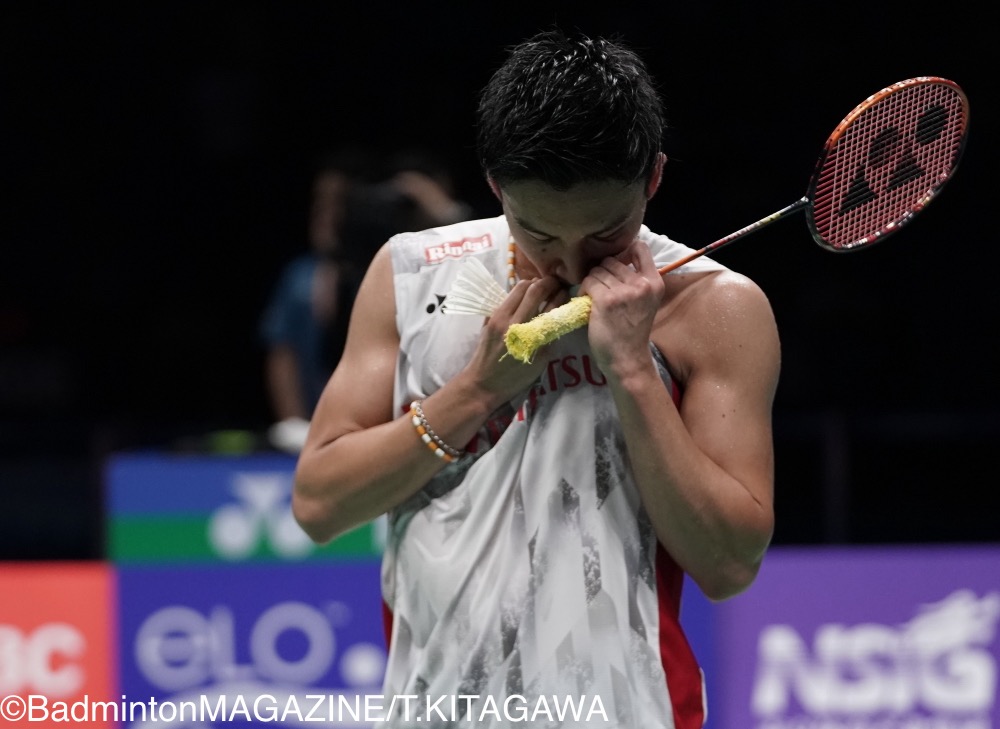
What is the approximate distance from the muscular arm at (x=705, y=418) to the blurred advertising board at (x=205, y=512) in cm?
249

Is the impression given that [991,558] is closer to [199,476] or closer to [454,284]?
[199,476]

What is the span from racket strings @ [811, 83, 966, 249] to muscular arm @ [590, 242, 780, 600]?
0.80 ft

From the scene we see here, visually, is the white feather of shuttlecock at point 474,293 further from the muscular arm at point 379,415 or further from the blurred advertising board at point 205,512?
the blurred advertising board at point 205,512

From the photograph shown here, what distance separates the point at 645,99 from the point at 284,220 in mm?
6573

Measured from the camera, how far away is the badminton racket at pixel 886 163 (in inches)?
77.5

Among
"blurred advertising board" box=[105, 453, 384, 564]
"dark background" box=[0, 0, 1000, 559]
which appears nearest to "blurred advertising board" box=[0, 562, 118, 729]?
"blurred advertising board" box=[105, 453, 384, 564]

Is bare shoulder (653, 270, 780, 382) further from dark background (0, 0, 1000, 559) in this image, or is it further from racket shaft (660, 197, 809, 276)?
dark background (0, 0, 1000, 559)

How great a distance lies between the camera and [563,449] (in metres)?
1.80

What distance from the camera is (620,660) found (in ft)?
5.90

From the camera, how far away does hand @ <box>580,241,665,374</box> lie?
1.69 meters

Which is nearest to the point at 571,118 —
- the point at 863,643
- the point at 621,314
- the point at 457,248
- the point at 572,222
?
the point at 572,222

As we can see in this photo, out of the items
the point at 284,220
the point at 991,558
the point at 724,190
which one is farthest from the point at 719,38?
the point at 991,558

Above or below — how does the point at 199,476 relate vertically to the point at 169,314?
below

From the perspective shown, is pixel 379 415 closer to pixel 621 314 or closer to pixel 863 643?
pixel 621 314
